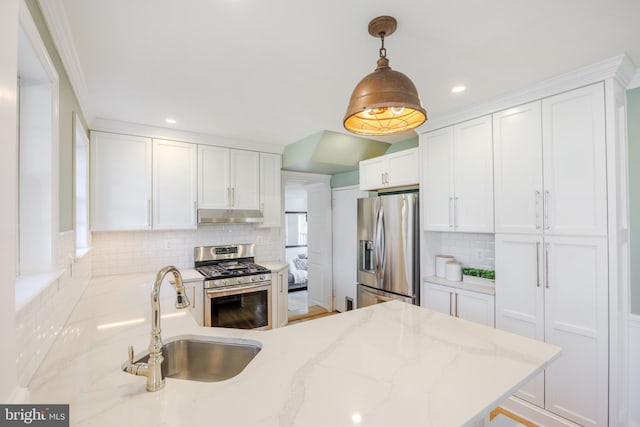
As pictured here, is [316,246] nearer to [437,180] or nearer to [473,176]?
[437,180]

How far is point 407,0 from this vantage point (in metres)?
1.34

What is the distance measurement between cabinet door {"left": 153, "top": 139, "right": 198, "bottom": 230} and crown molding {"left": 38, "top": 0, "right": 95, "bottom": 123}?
100cm

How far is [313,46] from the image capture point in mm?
1695

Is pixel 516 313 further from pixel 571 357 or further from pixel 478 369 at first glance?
pixel 478 369

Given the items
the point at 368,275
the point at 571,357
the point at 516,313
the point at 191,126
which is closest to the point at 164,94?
the point at 191,126

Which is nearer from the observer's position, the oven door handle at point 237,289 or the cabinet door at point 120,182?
the cabinet door at point 120,182

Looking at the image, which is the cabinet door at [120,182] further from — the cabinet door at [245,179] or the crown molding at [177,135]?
the cabinet door at [245,179]

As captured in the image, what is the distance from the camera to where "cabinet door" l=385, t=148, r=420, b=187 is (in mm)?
3096

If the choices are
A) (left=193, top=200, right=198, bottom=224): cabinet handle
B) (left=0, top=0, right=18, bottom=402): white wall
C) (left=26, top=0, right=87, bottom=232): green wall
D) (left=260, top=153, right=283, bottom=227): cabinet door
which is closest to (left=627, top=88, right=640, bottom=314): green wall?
(left=0, top=0, right=18, bottom=402): white wall

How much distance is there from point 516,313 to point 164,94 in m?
3.17

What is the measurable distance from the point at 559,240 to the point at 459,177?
88cm

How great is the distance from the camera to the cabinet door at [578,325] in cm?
190

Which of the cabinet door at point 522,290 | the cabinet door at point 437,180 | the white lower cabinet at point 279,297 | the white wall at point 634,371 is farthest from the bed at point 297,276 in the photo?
the white wall at point 634,371

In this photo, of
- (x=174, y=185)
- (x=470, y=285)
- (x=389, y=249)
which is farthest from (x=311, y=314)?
(x=174, y=185)
